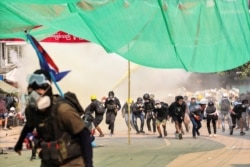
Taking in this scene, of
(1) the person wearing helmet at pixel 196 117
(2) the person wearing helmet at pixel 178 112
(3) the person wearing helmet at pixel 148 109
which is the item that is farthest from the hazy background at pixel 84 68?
(2) the person wearing helmet at pixel 178 112

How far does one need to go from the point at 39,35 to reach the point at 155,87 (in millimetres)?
40089

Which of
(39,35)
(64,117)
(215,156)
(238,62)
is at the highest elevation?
(39,35)

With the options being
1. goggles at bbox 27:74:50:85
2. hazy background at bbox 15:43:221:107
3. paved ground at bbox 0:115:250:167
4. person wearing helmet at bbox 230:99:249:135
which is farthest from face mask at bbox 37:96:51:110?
hazy background at bbox 15:43:221:107

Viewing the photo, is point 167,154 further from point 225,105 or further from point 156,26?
point 225,105

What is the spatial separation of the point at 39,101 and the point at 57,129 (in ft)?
1.04

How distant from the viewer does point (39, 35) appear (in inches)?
512

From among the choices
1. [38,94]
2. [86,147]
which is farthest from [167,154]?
[38,94]

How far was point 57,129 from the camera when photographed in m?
5.49

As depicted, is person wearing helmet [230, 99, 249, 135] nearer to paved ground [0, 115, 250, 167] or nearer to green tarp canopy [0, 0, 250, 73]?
paved ground [0, 115, 250, 167]

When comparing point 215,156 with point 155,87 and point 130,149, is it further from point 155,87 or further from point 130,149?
point 155,87

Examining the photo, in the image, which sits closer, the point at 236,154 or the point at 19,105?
the point at 236,154

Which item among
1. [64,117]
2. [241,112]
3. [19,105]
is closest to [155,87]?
[19,105]

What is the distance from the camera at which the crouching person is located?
545cm

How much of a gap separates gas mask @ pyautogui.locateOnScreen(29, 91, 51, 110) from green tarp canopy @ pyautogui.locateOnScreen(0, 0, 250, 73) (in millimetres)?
4333
